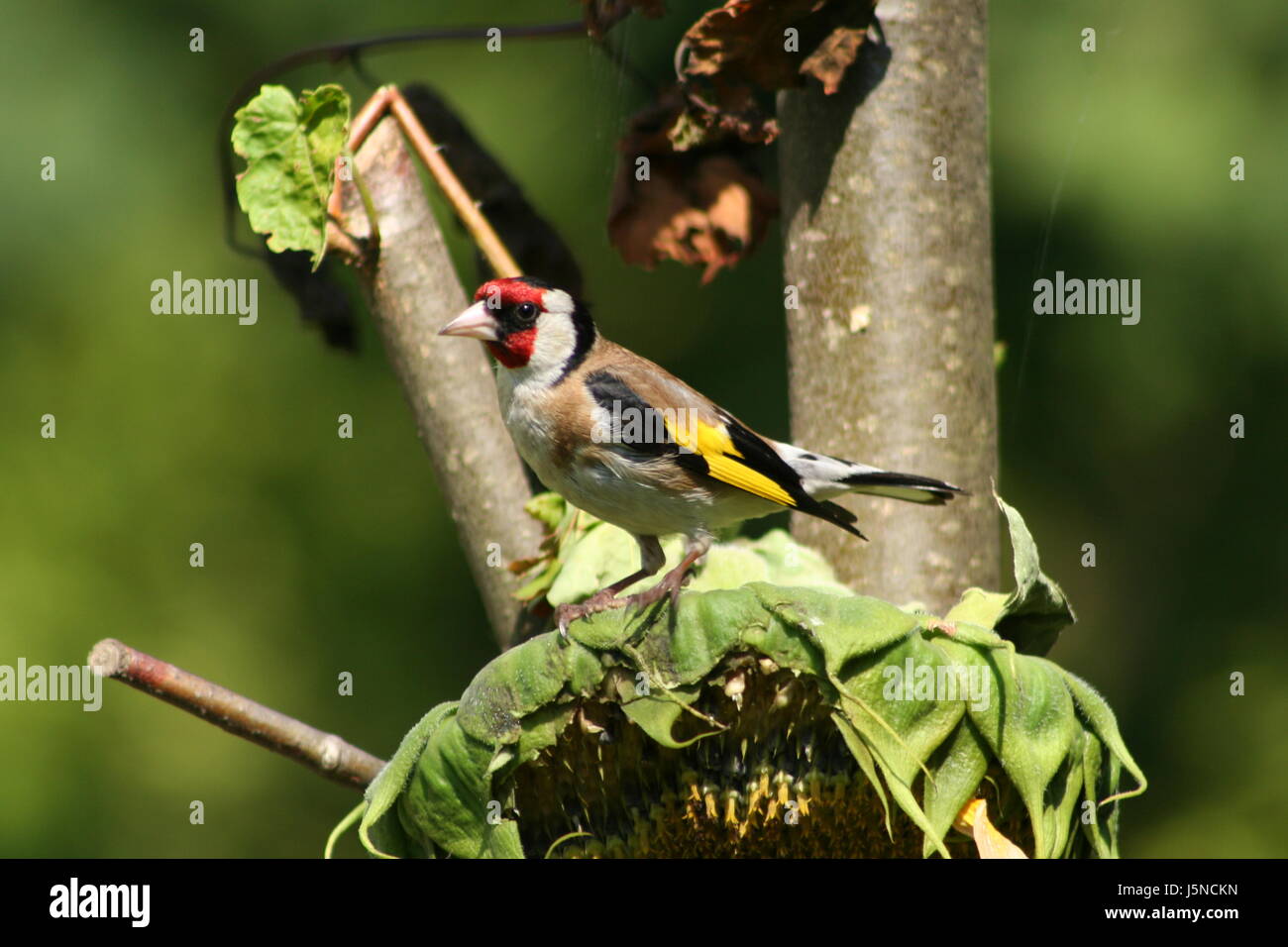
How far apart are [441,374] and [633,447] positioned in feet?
1.20

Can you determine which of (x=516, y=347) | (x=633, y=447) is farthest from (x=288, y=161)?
(x=633, y=447)

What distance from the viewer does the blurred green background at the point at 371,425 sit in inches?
152

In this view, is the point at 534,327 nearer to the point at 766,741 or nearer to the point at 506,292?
the point at 506,292

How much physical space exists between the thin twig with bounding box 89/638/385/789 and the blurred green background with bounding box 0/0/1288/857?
199cm

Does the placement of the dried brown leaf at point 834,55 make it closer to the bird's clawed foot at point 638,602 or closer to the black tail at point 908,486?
the black tail at point 908,486

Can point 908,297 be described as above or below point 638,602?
above

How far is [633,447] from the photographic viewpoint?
244cm

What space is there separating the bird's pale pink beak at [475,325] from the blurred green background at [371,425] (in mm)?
1447

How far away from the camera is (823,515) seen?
7.23 ft

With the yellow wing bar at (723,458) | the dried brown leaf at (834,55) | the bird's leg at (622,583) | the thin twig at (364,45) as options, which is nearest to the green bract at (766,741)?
the bird's leg at (622,583)

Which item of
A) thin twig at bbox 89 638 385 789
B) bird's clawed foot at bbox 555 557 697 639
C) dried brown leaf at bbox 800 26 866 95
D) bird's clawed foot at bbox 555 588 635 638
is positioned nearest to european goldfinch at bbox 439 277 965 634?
bird's clawed foot at bbox 555 588 635 638

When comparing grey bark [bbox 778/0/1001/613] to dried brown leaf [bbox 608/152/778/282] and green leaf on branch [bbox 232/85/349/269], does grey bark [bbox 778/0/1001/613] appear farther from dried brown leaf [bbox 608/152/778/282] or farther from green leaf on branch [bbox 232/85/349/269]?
green leaf on branch [bbox 232/85/349/269]

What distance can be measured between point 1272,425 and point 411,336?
2.82m

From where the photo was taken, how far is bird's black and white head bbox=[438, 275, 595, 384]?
252cm
